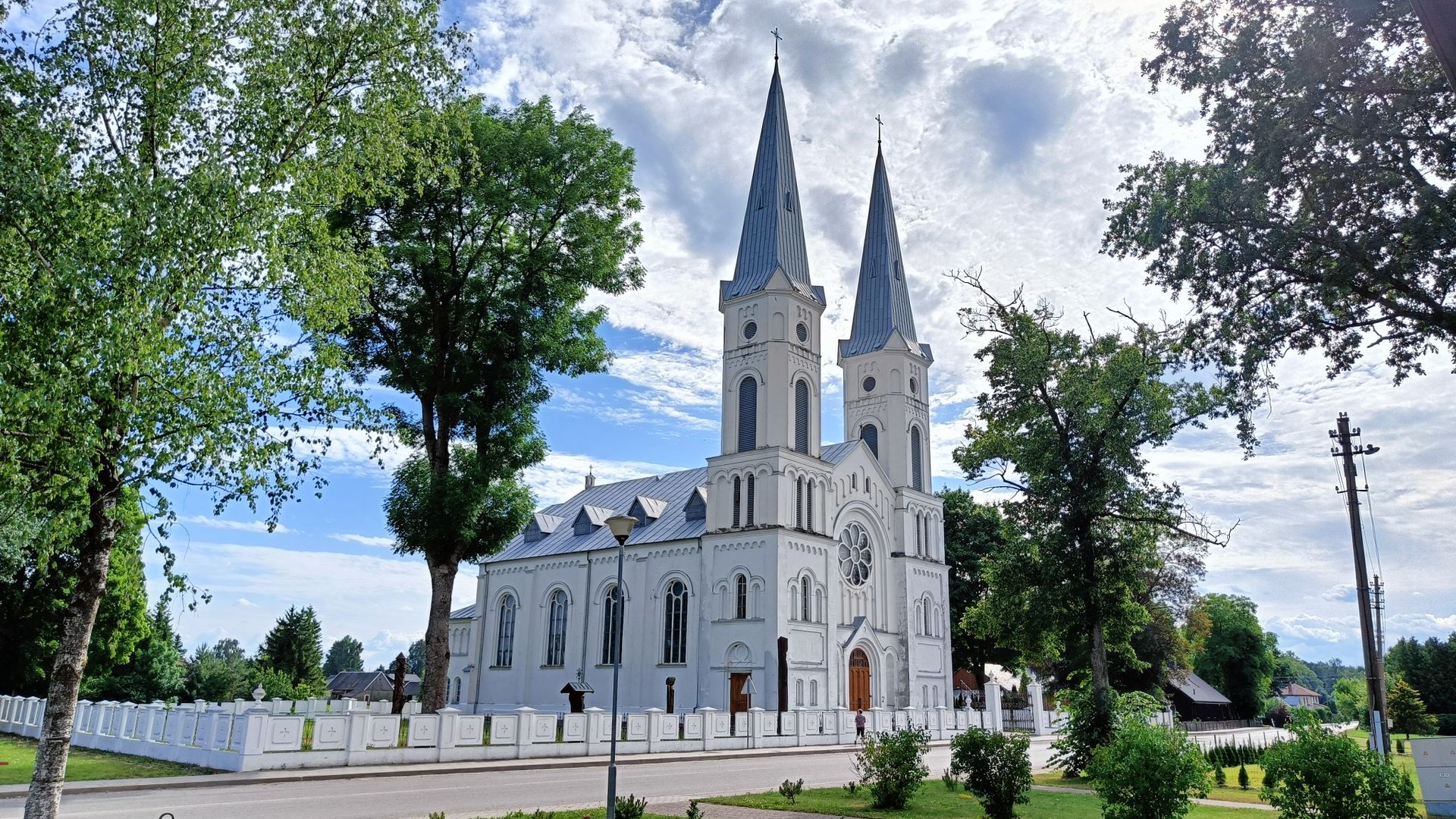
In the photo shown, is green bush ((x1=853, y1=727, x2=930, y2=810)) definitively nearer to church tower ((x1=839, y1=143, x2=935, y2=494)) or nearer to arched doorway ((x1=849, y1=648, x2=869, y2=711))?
arched doorway ((x1=849, y1=648, x2=869, y2=711))

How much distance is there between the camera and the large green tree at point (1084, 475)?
23062 mm

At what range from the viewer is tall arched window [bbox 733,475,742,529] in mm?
40875

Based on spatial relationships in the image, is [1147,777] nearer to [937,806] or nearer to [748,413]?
[937,806]

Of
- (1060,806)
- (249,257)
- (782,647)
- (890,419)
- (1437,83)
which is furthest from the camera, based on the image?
(890,419)

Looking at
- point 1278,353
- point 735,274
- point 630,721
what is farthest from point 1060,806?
point 735,274

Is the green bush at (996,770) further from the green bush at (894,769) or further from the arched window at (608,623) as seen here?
the arched window at (608,623)

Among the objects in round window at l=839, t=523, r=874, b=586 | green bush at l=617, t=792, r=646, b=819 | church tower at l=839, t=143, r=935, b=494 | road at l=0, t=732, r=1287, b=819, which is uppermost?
church tower at l=839, t=143, r=935, b=494

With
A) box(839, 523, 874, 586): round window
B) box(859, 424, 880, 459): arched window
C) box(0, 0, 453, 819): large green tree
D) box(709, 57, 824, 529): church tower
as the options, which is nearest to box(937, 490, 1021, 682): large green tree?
box(859, 424, 880, 459): arched window

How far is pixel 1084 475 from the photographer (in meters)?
23.3

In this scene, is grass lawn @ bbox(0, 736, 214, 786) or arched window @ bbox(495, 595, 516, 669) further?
arched window @ bbox(495, 595, 516, 669)

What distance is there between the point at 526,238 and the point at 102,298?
17522mm

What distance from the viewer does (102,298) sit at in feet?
32.4

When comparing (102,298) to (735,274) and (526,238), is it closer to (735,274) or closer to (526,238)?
(526,238)

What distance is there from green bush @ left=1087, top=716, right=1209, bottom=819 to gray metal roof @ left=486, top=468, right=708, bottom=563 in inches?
1247
